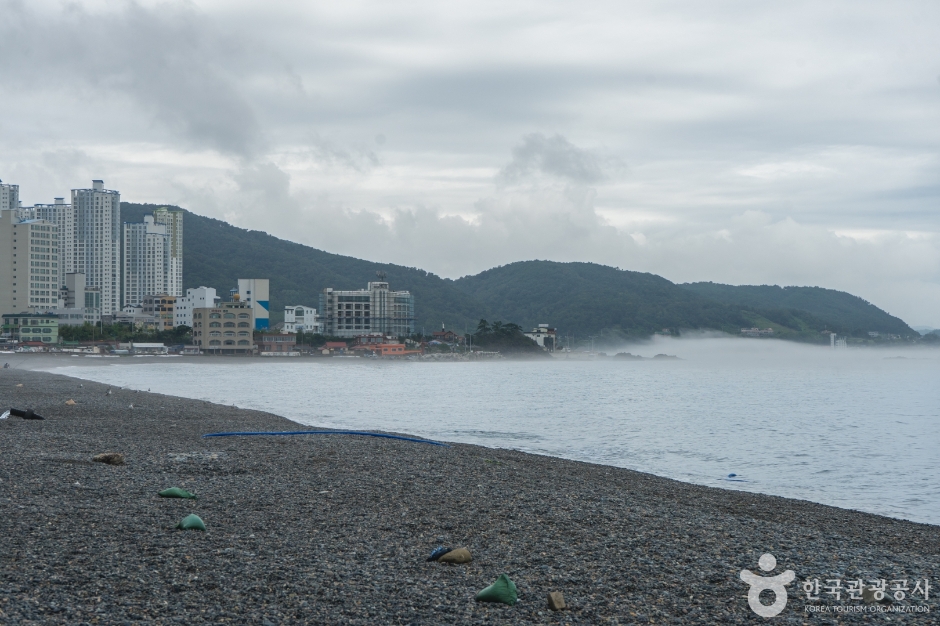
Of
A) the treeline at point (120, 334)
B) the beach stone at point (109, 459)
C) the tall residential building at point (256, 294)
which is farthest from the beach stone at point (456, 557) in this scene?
the tall residential building at point (256, 294)

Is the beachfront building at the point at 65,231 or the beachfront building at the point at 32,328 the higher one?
the beachfront building at the point at 65,231

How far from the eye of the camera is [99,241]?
194125 mm

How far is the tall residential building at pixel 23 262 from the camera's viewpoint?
150375mm

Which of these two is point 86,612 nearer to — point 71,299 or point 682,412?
point 682,412

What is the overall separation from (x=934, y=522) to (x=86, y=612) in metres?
13.6

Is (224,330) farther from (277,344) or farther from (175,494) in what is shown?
(175,494)

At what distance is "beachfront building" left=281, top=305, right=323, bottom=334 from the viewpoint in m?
177

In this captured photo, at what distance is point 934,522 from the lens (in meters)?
14.0

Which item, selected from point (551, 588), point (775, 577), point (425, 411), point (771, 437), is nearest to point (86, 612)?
point (551, 588)

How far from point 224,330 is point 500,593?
5541 inches

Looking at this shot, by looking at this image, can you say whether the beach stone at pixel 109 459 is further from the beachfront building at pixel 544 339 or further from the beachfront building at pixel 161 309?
the beachfront building at pixel 544 339
